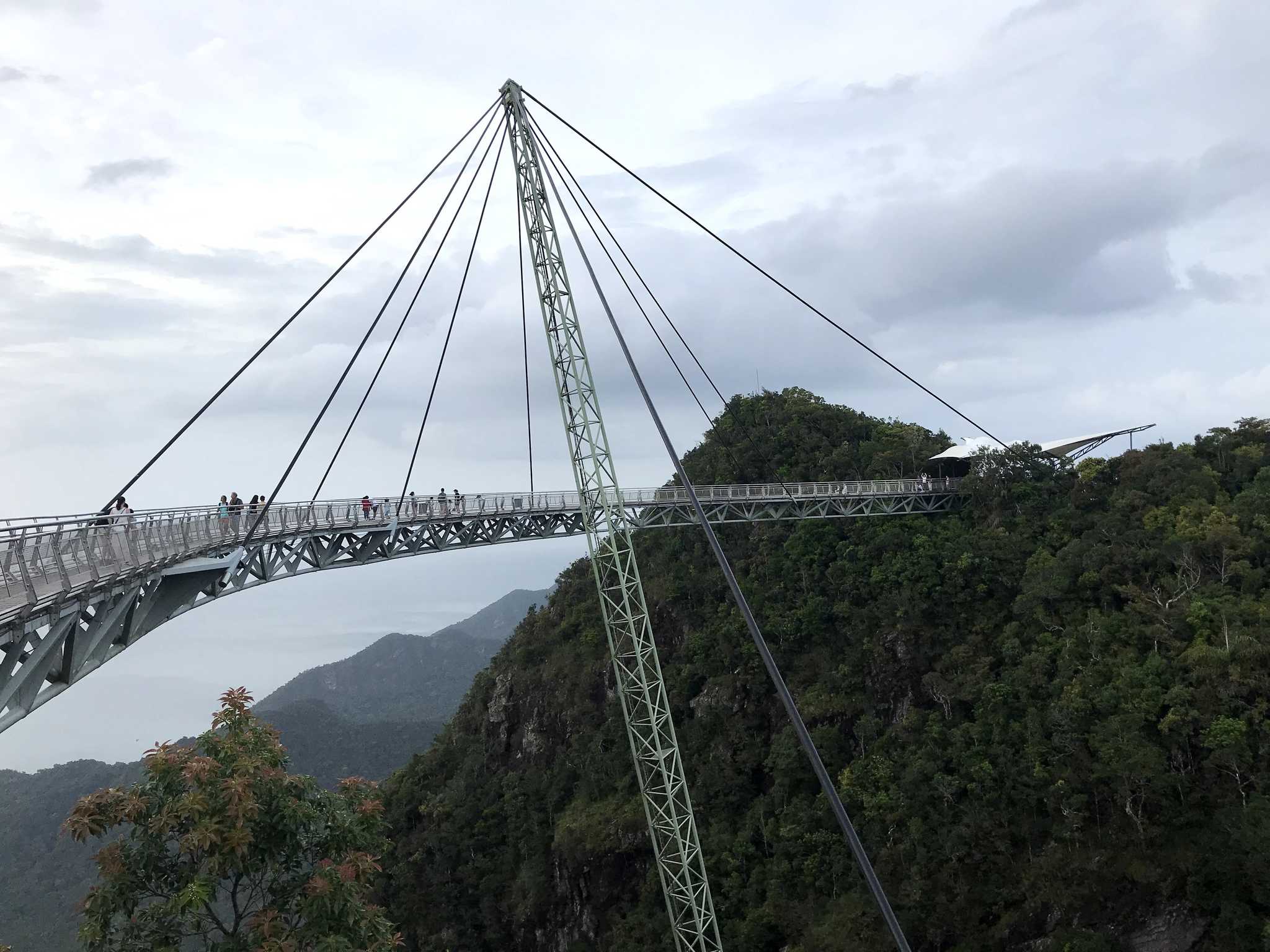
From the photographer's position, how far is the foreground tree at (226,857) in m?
10.2

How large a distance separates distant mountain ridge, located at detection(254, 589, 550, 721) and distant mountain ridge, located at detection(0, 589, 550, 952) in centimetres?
27

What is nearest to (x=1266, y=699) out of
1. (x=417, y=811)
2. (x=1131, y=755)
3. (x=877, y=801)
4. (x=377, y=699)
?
(x=1131, y=755)

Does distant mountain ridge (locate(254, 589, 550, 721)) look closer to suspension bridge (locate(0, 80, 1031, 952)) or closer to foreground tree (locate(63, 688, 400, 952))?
suspension bridge (locate(0, 80, 1031, 952))

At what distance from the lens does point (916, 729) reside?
3147 cm

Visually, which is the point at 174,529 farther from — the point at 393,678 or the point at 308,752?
the point at 393,678

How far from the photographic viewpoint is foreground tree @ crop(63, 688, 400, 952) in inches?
401

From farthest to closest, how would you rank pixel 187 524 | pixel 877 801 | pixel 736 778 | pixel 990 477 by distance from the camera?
pixel 990 477 → pixel 736 778 → pixel 877 801 → pixel 187 524

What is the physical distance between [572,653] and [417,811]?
12.8m

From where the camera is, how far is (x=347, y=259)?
22391 millimetres

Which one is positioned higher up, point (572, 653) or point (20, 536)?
point (20, 536)

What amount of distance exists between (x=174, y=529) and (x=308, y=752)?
101 metres

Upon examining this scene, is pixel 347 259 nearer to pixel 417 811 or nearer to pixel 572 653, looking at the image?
pixel 572 653

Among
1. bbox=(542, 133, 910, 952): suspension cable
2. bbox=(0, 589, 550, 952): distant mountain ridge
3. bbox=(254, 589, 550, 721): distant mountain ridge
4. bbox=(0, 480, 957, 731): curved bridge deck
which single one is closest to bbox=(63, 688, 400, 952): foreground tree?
bbox=(0, 480, 957, 731): curved bridge deck

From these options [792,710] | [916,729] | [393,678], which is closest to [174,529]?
[792,710]
